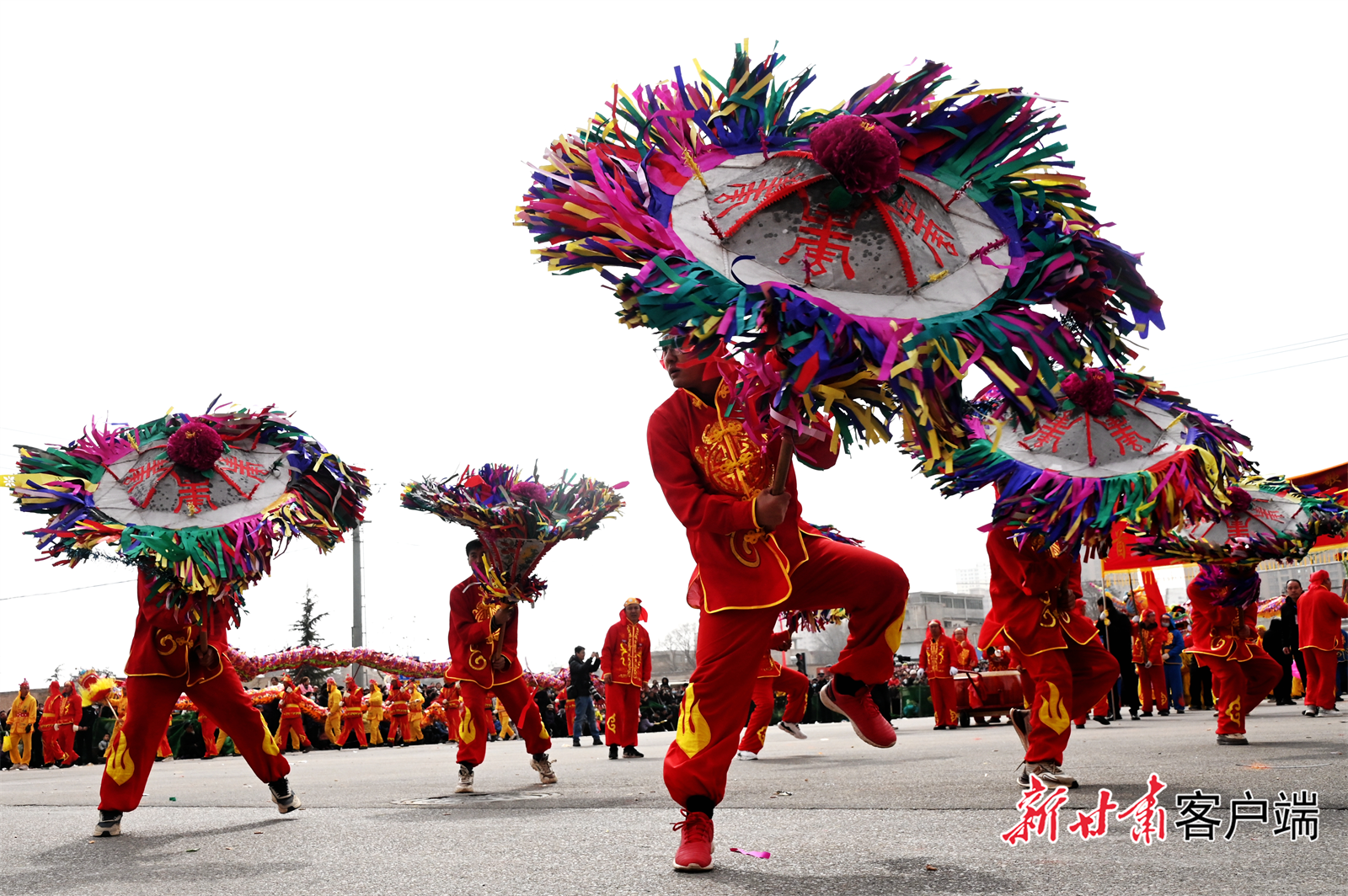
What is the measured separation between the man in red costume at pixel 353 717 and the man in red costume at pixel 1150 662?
586 inches

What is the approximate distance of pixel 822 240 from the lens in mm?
3615

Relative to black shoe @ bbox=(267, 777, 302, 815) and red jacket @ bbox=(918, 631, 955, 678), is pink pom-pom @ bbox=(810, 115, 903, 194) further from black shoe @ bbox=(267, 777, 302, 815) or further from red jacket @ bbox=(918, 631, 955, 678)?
red jacket @ bbox=(918, 631, 955, 678)

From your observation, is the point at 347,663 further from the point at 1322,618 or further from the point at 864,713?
the point at 864,713

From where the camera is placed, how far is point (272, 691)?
21.2 metres

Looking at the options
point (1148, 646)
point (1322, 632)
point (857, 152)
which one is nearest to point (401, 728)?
point (1148, 646)

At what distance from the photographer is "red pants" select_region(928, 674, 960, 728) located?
58.0ft

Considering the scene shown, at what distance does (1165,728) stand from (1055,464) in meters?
8.26

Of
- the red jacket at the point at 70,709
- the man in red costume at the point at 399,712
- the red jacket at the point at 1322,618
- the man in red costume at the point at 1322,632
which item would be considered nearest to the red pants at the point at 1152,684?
the man in red costume at the point at 1322,632

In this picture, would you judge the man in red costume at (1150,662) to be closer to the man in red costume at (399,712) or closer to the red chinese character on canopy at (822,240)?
the man in red costume at (399,712)

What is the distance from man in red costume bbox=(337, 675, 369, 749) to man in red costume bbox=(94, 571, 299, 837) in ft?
56.6

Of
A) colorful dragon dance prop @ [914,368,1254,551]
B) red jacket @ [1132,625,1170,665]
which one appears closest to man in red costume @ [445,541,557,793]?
colorful dragon dance prop @ [914,368,1254,551]

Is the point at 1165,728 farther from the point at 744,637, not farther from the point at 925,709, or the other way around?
the point at 925,709

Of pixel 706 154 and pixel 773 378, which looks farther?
pixel 706 154

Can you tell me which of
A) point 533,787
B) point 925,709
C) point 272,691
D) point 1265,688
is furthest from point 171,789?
point 925,709
